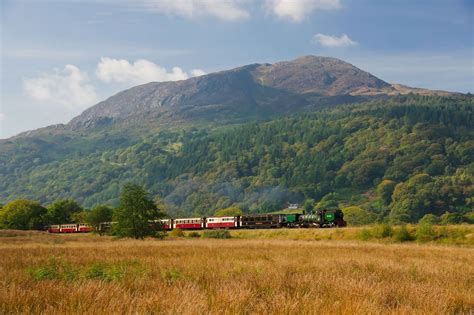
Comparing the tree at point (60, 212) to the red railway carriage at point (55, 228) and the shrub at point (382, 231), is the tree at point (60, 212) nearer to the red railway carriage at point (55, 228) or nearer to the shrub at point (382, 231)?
the red railway carriage at point (55, 228)

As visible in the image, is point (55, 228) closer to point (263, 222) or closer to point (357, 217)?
point (263, 222)

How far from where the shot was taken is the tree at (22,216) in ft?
357

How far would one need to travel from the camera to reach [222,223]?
85938mm

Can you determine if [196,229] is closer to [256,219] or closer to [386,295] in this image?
[256,219]

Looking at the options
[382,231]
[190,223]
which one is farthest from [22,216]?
[382,231]

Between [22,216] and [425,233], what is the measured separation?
310 feet

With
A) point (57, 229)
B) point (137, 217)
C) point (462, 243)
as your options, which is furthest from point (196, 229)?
point (462, 243)

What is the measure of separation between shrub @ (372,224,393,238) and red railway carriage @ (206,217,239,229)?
35571mm

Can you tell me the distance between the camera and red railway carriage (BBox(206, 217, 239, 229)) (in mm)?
84681

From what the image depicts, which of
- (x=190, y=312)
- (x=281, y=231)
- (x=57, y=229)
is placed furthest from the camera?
(x=57, y=229)

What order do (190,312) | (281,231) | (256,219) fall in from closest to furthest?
(190,312) → (281,231) → (256,219)

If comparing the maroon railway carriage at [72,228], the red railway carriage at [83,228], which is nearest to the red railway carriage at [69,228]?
the maroon railway carriage at [72,228]

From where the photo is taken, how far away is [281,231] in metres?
68.2

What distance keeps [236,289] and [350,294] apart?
7.33ft
